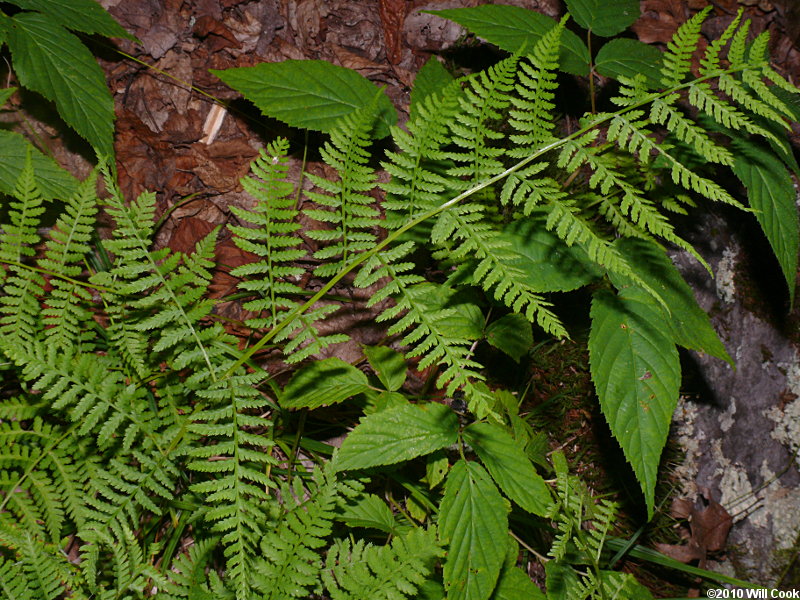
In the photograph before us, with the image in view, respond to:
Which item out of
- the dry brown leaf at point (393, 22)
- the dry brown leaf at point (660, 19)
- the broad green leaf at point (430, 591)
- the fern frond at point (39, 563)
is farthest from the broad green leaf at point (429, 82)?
the fern frond at point (39, 563)

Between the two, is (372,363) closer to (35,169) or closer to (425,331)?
(425,331)

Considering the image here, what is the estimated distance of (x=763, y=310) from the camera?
2.97m

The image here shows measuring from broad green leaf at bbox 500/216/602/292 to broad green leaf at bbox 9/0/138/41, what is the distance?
6.46 feet

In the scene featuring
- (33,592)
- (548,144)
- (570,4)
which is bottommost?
(33,592)

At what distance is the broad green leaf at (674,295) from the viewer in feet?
7.70

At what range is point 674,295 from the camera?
2422 millimetres

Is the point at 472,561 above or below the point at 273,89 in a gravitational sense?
below

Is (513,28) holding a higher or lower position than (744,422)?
higher

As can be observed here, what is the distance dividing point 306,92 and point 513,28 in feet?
3.42

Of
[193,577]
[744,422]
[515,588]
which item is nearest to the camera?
[193,577]

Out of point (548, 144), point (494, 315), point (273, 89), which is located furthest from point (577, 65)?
point (273, 89)

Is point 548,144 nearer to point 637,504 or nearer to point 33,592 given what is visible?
point 637,504

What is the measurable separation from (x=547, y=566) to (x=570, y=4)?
2706 millimetres
